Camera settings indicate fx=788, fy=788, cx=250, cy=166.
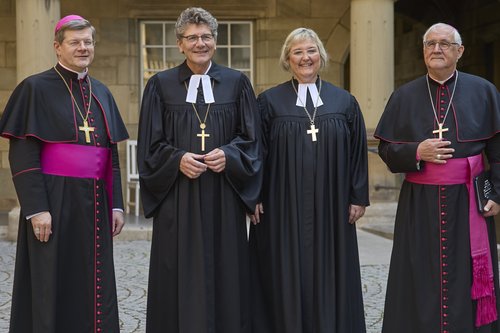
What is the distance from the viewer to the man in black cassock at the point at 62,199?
4.12 m

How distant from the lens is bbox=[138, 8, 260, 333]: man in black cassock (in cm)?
432

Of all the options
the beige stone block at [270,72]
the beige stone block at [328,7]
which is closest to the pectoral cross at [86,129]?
the beige stone block at [270,72]

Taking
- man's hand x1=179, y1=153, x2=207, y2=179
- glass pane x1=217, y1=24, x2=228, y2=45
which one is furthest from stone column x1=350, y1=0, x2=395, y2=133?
man's hand x1=179, y1=153, x2=207, y2=179

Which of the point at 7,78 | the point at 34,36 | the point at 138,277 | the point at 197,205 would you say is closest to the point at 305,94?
the point at 197,205

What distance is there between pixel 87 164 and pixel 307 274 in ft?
4.69

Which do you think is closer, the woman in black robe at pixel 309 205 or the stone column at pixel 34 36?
the woman in black robe at pixel 309 205

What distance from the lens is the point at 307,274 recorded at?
4645 millimetres

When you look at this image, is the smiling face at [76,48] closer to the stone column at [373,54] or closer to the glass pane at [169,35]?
the stone column at [373,54]

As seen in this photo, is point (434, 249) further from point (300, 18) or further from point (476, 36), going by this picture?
point (476, 36)

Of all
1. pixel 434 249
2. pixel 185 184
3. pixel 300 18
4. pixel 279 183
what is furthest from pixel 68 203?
pixel 300 18

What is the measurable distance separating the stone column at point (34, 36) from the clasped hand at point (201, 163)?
596 centimetres

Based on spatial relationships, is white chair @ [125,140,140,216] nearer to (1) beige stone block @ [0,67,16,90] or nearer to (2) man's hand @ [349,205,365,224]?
(1) beige stone block @ [0,67,16,90]

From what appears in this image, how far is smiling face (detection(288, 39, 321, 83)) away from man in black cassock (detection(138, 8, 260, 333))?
383mm

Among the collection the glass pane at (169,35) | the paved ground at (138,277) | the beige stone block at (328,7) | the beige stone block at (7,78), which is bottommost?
the paved ground at (138,277)
